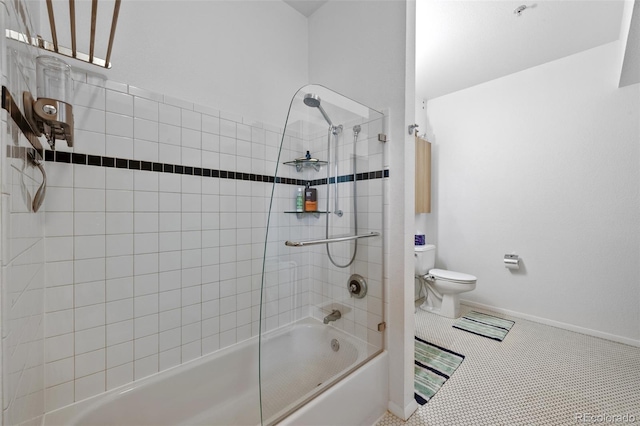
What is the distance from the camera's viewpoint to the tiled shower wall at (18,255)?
51 centimetres

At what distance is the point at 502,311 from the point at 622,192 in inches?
62.0

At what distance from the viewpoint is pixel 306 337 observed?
4.45 feet

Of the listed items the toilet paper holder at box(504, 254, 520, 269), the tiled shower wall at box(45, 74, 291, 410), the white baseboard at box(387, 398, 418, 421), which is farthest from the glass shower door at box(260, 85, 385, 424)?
the toilet paper holder at box(504, 254, 520, 269)

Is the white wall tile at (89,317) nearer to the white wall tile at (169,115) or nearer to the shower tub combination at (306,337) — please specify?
the shower tub combination at (306,337)

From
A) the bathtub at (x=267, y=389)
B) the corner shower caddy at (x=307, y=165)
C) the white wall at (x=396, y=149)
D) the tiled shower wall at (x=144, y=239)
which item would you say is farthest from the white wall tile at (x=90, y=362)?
the white wall at (x=396, y=149)

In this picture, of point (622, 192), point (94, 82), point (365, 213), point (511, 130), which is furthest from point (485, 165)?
point (94, 82)

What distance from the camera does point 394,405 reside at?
1523mm

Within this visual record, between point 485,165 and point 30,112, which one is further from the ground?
point 485,165

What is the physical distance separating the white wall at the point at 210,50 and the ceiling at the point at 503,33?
1.12m

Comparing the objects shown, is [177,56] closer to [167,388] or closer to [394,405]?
[167,388]

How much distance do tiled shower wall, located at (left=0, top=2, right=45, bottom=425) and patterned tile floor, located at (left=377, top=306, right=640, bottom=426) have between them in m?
1.57

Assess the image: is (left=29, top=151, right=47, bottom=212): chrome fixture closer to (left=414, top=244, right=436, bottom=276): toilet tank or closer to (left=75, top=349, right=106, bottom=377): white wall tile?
(left=75, top=349, right=106, bottom=377): white wall tile

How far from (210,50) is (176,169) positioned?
2.46ft

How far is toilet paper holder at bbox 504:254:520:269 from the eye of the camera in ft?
9.12
